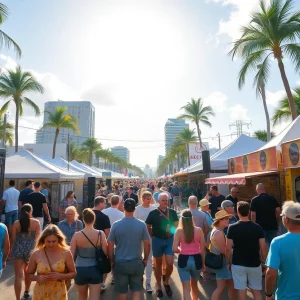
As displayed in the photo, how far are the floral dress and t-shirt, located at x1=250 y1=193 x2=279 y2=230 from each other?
4.74 metres

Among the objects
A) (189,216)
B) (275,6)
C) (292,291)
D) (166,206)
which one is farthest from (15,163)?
(275,6)

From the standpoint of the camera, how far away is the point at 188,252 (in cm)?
394

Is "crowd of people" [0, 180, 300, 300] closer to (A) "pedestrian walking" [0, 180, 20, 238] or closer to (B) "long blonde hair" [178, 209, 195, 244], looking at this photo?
(B) "long blonde hair" [178, 209, 195, 244]

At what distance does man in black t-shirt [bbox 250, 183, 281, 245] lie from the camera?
6.01 meters

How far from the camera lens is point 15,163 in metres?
13.4

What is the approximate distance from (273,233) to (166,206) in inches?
112

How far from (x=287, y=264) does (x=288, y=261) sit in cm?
3

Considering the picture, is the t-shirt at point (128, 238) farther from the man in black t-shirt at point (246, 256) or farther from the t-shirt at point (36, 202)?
the t-shirt at point (36, 202)

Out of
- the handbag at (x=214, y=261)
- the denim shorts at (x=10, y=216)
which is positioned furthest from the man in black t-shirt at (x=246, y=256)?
the denim shorts at (x=10, y=216)

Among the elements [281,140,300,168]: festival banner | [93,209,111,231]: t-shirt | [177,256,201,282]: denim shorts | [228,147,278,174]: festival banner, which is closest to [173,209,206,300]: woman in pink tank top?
[177,256,201,282]: denim shorts

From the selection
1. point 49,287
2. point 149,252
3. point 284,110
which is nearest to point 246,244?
point 149,252

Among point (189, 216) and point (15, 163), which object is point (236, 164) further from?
→ point (15, 163)

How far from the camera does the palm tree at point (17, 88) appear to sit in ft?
76.0

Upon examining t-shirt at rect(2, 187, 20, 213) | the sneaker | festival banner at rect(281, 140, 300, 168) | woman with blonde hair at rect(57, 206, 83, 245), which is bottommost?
the sneaker
